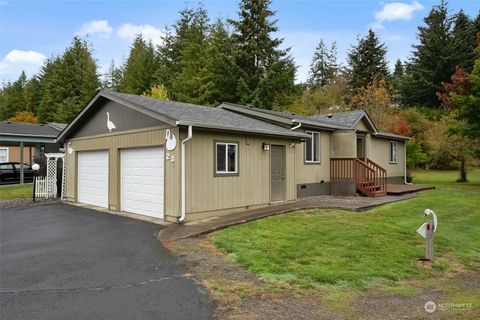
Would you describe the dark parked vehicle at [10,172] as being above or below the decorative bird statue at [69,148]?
below

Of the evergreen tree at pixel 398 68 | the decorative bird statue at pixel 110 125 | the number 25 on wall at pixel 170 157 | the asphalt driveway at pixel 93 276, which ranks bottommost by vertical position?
the asphalt driveway at pixel 93 276

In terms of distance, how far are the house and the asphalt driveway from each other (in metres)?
1.59

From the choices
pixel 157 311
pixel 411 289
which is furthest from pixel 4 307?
pixel 411 289

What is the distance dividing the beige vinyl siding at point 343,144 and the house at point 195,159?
44 mm

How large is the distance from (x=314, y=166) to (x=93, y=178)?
29.0ft

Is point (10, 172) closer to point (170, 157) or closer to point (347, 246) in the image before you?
point (170, 157)

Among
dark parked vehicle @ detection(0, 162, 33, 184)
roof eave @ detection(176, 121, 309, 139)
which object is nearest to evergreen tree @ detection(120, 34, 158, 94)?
dark parked vehicle @ detection(0, 162, 33, 184)

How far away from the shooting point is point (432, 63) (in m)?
39.8

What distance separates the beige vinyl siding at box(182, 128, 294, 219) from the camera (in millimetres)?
10055

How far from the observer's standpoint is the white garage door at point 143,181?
35.1 feet

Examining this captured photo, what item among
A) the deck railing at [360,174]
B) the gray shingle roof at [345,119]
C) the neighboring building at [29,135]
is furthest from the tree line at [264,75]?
the neighboring building at [29,135]

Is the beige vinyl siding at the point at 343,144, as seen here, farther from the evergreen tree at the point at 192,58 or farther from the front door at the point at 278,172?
the evergreen tree at the point at 192,58

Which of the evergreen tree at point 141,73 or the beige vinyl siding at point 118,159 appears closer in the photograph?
the beige vinyl siding at point 118,159

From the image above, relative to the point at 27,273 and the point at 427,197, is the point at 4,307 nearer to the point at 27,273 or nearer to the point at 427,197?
the point at 27,273
